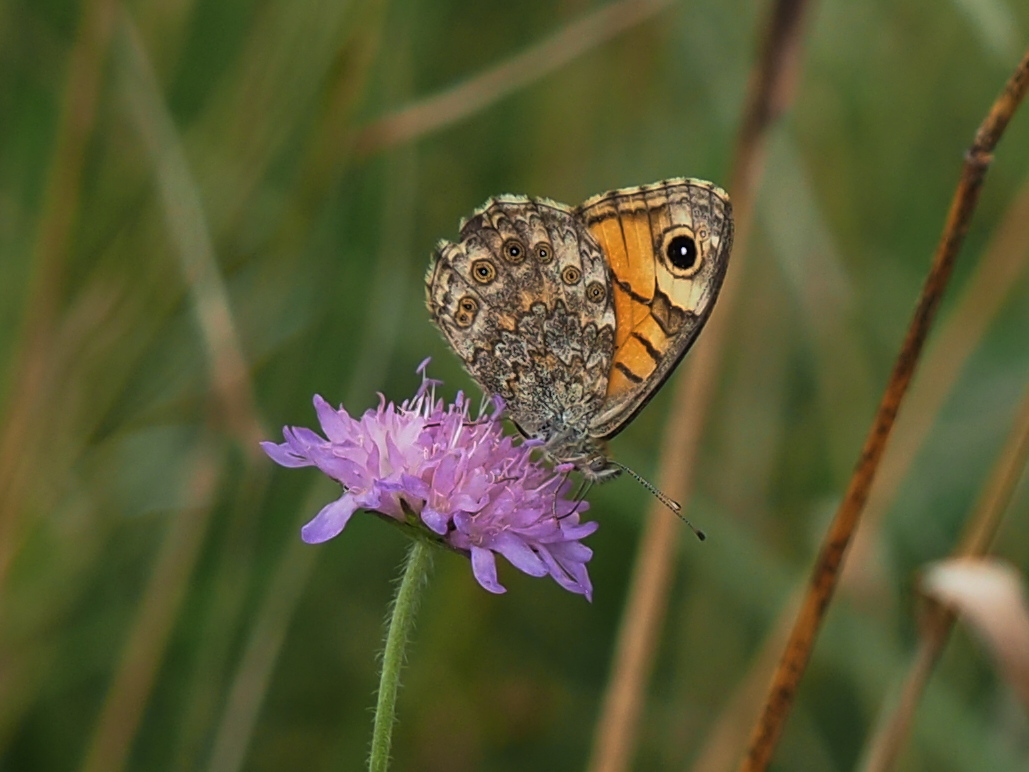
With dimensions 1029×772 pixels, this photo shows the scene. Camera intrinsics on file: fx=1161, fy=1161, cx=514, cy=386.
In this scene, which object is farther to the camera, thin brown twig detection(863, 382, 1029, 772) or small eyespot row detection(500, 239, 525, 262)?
small eyespot row detection(500, 239, 525, 262)

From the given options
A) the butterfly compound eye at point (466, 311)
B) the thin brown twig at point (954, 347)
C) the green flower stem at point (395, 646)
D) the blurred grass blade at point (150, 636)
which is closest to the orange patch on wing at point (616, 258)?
the butterfly compound eye at point (466, 311)

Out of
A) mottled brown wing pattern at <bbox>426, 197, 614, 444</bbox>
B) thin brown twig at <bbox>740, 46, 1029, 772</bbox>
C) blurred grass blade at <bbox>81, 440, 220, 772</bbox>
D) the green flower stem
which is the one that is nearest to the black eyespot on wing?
mottled brown wing pattern at <bbox>426, 197, 614, 444</bbox>

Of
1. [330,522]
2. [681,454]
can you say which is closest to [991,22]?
[681,454]

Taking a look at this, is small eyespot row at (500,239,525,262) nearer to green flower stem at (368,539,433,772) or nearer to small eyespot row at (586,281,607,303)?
small eyespot row at (586,281,607,303)

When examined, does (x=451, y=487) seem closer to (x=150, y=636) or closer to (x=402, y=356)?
(x=150, y=636)

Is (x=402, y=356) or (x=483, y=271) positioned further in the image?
(x=402, y=356)

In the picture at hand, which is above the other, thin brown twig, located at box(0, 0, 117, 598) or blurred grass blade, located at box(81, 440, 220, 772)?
thin brown twig, located at box(0, 0, 117, 598)

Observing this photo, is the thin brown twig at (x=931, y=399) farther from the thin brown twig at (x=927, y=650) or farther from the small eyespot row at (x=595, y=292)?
the small eyespot row at (x=595, y=292)
